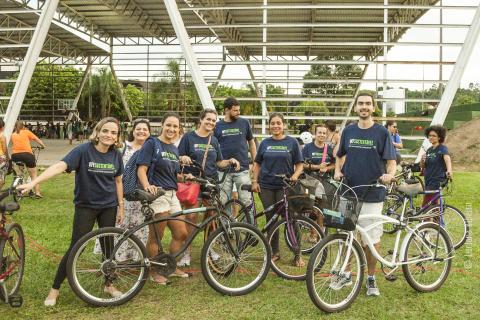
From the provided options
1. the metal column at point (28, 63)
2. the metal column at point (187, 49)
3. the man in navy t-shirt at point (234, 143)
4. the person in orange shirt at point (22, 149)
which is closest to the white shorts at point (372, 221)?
the man in navy t-shirt at point (234, 143)

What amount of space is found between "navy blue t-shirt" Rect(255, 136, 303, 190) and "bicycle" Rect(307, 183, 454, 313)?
4.44ft

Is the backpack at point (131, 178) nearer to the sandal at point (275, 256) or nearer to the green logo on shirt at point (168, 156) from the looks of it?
the green logo on shirt at point (168, 156)

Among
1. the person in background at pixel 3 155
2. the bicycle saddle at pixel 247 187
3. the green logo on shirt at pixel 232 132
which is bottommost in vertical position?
the bicycle saddle at pixel 247 187

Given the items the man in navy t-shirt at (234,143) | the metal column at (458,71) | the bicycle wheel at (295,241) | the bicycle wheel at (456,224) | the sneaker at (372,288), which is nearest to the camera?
the sneaker at (372,288)

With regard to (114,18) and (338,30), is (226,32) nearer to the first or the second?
(338,30)

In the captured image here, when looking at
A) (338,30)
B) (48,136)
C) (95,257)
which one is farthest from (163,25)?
(95,257)

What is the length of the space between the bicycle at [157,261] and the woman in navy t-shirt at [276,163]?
2.93ft

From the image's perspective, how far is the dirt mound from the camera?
17750 mm

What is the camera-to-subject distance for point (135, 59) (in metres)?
30.8

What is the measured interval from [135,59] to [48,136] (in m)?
11.0

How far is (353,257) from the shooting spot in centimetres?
438

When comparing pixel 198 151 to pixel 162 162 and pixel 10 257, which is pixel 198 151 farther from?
pixel 10 257

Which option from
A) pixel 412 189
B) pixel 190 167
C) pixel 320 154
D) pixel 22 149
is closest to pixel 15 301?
pixel 190 167

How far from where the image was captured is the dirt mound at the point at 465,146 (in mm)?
17750
